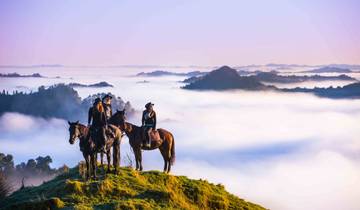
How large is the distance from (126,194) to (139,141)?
5.86 m

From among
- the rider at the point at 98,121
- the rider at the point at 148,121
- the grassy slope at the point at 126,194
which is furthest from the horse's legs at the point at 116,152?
the rider at the point at 148,121

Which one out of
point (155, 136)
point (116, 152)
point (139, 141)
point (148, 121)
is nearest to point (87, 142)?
point (116, 152)

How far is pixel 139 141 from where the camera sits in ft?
111

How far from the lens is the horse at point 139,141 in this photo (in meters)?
32.4

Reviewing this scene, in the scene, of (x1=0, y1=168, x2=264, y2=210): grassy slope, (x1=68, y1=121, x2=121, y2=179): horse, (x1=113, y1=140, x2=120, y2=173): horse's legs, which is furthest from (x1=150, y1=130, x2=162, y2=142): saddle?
(x1=68, y1=121, x2=121, y2=179): horse

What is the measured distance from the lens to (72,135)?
2689 cm

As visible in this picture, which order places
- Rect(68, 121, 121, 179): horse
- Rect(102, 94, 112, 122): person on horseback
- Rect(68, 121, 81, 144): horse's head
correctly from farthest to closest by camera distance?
1. Rect(102, 94, 112, 122): person on horseback
2. Rect(68, 121, 121, 179): horse
3. Rect(68, 121, 81, 144): horse's head

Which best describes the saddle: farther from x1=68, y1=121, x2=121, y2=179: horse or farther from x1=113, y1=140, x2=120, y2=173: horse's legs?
x1=68, y1=121, x2=121, y2=179: horse

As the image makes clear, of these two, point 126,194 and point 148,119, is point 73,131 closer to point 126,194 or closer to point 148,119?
point 126,194

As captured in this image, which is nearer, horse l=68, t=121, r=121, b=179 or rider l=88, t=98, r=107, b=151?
horse l=68, t=121, r=121, b=179

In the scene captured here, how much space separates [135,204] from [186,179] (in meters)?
7.86

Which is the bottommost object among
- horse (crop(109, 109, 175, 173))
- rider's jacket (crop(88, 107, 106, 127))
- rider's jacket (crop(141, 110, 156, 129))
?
horse (crop(109, 109, 175, 173))

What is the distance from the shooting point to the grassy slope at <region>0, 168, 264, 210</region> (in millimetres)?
26500

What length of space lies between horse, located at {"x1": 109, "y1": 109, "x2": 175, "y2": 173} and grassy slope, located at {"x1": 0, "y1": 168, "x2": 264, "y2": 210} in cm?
189
